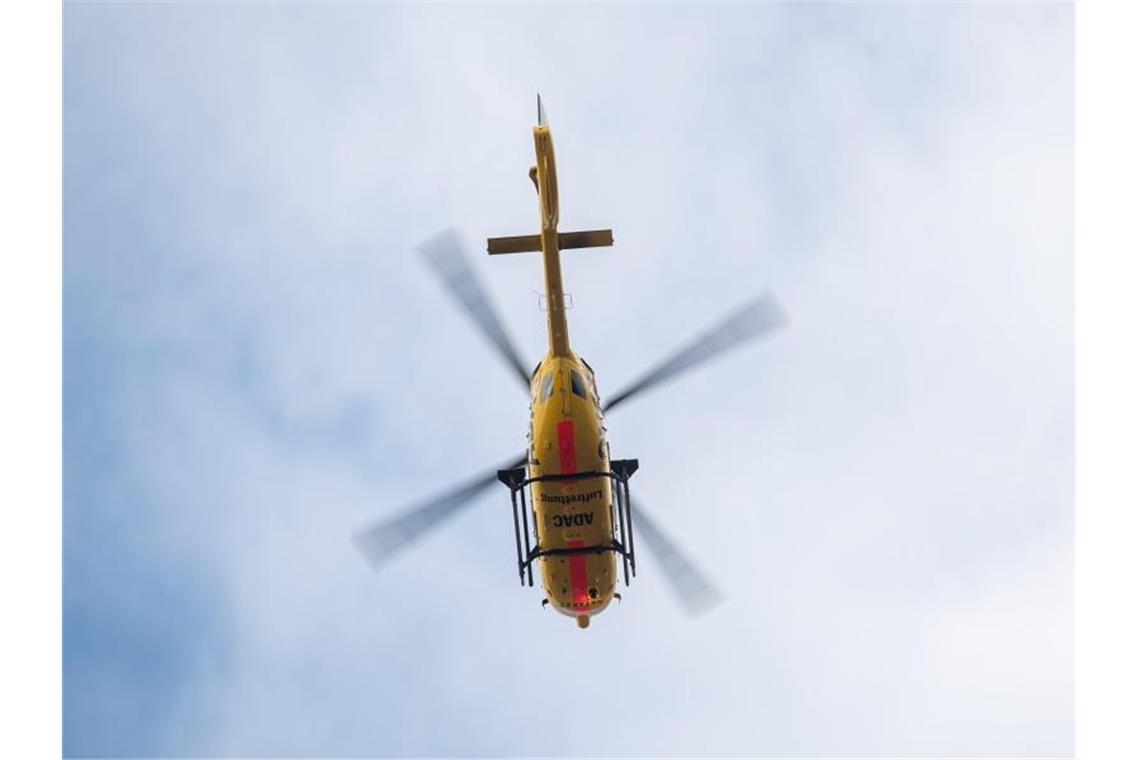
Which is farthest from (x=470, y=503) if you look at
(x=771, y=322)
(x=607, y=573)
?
(x=771, y=322)

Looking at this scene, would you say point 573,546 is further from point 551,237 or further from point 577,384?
point 551,237

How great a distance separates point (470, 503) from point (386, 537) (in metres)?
1.81

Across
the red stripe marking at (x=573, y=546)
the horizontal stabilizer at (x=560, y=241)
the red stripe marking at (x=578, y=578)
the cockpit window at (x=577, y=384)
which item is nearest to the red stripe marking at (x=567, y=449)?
the red stripe marking at (x=573, y=546)

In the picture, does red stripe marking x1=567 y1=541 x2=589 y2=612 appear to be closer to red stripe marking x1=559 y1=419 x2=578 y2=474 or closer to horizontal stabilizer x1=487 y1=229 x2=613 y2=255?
red stripe marking x1=559 y1=419 x2=578 y2=474

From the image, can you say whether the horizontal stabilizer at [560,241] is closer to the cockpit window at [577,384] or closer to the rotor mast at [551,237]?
the rotor mast at [551,237]

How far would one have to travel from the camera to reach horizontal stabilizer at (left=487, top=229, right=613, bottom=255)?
27203 millimetres

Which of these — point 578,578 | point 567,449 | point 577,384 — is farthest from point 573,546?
point 577,384

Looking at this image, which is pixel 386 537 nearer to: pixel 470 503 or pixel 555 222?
pixel 470 503

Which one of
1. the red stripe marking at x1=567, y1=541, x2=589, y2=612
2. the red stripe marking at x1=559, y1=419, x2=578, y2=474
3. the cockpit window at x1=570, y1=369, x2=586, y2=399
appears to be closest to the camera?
the red stripe marking at x1=559, y1=419, x2=578, y2=474

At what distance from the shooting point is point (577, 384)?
25156 mm

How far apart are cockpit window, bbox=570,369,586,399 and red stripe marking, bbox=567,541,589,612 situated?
301 cm

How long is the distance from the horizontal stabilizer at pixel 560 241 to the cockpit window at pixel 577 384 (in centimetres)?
322

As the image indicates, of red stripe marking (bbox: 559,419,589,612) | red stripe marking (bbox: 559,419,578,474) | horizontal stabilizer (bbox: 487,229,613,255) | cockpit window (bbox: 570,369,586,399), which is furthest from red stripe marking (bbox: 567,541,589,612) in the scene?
horizontal stabilizer (bbox: 487,229,613,255)

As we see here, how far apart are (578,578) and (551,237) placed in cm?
701
